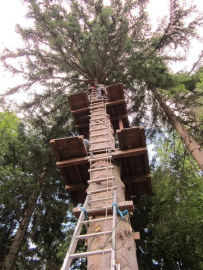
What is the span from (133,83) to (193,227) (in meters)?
6.12

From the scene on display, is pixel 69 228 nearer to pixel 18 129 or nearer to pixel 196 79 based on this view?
pixel 18 129

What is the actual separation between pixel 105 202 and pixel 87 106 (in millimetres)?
3986

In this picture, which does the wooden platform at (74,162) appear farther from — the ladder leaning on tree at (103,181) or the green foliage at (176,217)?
the green foliage at (176,217)

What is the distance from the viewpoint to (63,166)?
4512 mm

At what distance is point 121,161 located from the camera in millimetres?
4684

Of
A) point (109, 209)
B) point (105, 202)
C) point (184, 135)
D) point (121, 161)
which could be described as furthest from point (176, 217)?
point (109, 209)

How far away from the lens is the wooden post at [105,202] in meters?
2.42

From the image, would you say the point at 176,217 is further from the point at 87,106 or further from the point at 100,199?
the point at 100,199

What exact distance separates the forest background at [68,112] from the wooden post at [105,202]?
3443mm

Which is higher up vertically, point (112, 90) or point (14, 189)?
point (112, 90)

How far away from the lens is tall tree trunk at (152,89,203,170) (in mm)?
5557

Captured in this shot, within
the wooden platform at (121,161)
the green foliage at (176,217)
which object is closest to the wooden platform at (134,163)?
the wooden platform at (121,161)

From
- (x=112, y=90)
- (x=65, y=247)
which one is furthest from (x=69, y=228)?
(x=112, y=90)

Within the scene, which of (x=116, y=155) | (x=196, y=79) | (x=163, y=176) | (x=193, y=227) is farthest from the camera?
(x=196, y=79)
